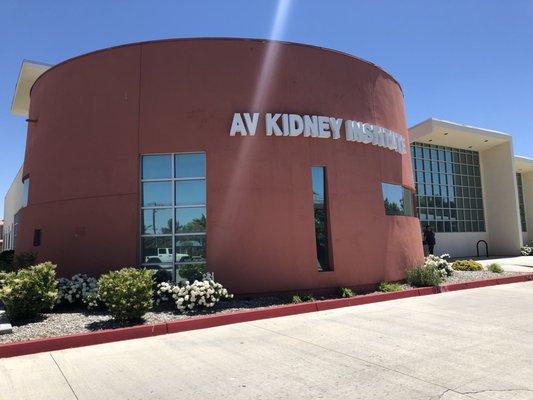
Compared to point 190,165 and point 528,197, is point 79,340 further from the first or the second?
point 528,197

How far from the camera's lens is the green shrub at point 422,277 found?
1339 cm

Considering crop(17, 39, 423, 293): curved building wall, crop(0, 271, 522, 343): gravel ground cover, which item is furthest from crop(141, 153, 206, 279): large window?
crop(0, 271, 522, 343): gravel ground cover

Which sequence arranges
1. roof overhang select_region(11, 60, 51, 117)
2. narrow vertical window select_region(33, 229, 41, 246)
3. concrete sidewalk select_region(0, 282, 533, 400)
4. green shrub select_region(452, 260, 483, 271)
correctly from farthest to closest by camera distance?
roof overhang select_region(11, 60, 51, 117)
green shrub select_region(452, 260, 483, 271)
narrow vertical window select_region(33, 229, 41, 246)
concrete sidewalk select_region(0, 282, 533, 400)

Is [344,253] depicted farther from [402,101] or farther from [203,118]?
[402,101]

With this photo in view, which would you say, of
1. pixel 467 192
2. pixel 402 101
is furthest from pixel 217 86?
pixel 467 192

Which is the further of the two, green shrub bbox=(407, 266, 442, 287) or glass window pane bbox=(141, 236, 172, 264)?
green shrub bbox=(407, 266, 442, 287)

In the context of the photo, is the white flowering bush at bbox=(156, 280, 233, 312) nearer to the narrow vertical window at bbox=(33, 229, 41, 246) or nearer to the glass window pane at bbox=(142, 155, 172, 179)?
the glass window pane at bbox=(142, 155, 172, 179)

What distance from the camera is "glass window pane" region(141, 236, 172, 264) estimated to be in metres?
11.6

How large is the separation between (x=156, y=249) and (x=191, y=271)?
107 cm

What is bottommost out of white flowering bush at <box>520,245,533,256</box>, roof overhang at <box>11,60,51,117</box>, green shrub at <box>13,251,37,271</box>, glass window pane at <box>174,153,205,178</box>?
white flowering bush at <box>520,245,533,256</box>

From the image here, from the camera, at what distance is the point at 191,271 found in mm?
11414

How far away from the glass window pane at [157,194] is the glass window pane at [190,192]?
232 millimetres

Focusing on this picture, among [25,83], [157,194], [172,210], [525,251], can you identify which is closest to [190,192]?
[172,210]

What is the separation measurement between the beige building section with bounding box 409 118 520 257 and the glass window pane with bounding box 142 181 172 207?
1661cm
